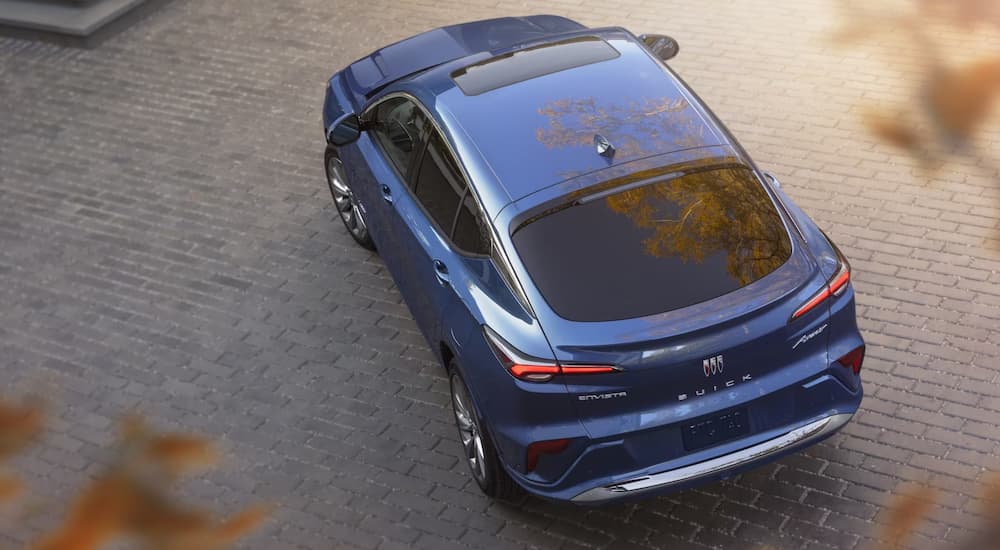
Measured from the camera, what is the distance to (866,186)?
28.3 ft

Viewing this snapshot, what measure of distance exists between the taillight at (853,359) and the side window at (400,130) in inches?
98.2

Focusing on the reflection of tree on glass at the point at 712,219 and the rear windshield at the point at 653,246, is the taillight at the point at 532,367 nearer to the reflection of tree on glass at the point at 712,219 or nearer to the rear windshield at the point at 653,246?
the rear windshield at the point at 653,246

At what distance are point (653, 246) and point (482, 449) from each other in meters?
1.34

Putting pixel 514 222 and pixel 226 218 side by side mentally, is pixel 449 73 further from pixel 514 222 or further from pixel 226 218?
pixel 226 218

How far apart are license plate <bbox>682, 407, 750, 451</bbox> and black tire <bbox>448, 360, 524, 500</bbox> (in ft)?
3.30

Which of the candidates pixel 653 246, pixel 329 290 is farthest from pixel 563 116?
pixel 329 290

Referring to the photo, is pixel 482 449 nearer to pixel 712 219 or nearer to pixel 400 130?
pixel 712 219

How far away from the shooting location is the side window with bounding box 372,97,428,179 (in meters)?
6.86

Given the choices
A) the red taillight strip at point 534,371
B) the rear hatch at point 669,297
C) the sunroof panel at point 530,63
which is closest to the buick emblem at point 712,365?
the rear hatch at point 669,297

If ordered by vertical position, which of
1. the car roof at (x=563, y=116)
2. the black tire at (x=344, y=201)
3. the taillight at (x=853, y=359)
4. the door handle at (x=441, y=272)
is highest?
the car roof at (x=563, y=116)

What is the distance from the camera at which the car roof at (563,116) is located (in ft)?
19.5

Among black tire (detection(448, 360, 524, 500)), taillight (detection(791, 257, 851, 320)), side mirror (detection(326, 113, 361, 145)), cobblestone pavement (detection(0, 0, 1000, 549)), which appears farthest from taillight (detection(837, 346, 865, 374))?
side mirror (detection(326, 113, 361, 145))

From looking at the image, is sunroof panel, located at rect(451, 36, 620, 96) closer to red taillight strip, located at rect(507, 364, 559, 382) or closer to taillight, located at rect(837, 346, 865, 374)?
red taillight strip, located at rect(507, 364, 559, 382)

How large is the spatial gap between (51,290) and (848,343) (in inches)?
215
